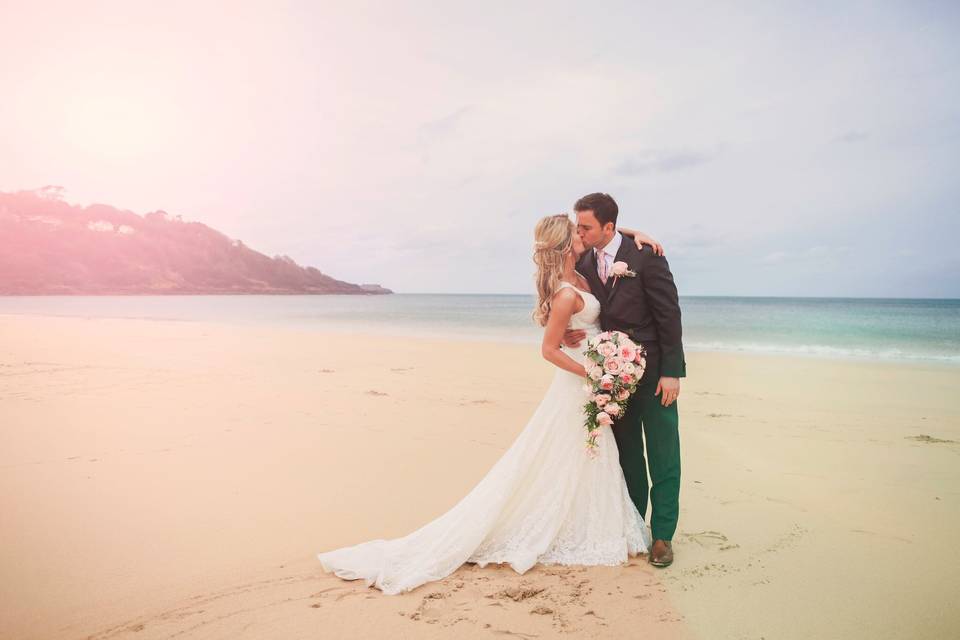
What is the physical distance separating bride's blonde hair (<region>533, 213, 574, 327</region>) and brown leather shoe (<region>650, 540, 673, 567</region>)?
66.7 inches

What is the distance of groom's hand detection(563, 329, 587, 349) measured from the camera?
11.9ft

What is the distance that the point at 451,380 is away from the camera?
1073cm

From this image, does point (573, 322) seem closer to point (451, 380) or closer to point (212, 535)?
point (212, 535)

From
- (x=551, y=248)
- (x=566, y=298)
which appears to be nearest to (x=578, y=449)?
(x=566, y=298)

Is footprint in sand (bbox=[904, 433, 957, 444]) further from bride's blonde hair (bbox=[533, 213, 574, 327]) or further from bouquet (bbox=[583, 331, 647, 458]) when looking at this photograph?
bride's blonde hair (bbox=[533, 213, 574, 327])

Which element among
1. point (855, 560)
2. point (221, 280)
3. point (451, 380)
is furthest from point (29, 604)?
point (221, 280)

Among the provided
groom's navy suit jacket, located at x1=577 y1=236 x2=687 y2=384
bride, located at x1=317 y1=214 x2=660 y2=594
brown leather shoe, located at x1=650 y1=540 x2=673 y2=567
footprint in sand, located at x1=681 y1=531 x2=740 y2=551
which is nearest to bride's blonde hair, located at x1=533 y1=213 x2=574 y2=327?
bride, located at x1=317 y1=214 x2=660 y2=594

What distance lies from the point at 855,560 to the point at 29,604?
497cm

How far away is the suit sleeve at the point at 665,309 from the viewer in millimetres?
3438

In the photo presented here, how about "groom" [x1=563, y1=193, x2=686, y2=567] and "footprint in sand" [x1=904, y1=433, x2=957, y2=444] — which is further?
"footprint in sand" [x1=904, y1=433, x2=957, y2=444]

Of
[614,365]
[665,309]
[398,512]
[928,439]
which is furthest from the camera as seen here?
[928,439]

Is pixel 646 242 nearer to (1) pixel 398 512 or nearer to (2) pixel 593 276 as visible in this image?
(2) pixel 593 276

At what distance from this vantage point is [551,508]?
11.7ft

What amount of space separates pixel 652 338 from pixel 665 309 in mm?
220
